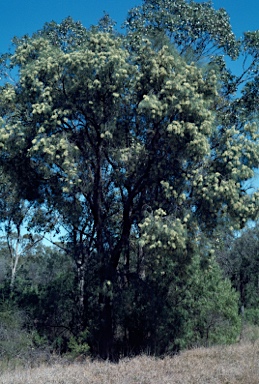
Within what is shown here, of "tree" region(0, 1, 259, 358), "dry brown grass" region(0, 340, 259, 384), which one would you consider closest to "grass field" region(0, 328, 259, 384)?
"dry brown grass" region(0, 340, 259, 384)

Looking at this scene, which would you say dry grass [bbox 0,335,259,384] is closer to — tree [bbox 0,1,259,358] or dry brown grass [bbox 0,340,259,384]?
dry brown grass [bbox 0,340,259,384]

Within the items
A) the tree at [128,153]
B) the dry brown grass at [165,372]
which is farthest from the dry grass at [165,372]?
the tree at [128,153]

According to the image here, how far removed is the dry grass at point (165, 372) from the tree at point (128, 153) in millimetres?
2417

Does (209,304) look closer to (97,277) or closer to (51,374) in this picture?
(97,277)

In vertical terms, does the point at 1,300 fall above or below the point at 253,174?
below

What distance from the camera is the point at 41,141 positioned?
37.1 feet

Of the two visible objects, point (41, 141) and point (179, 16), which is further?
point (179, 16)

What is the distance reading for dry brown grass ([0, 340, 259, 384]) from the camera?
8844 mm

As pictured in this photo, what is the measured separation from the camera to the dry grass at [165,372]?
29.0ft

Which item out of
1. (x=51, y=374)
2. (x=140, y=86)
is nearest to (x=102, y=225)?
(x=140, y=86)

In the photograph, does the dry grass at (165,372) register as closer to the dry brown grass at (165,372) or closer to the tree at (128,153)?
the dry brown grass at (165,372)

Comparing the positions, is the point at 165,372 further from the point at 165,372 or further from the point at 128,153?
the point at 128,153

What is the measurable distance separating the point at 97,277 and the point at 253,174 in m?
5.43

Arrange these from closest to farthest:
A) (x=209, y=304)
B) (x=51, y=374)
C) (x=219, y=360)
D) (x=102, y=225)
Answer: (x=51, y=374) < (x=219, y=360) < (x=102, y=225) < (x=209, y=304)
